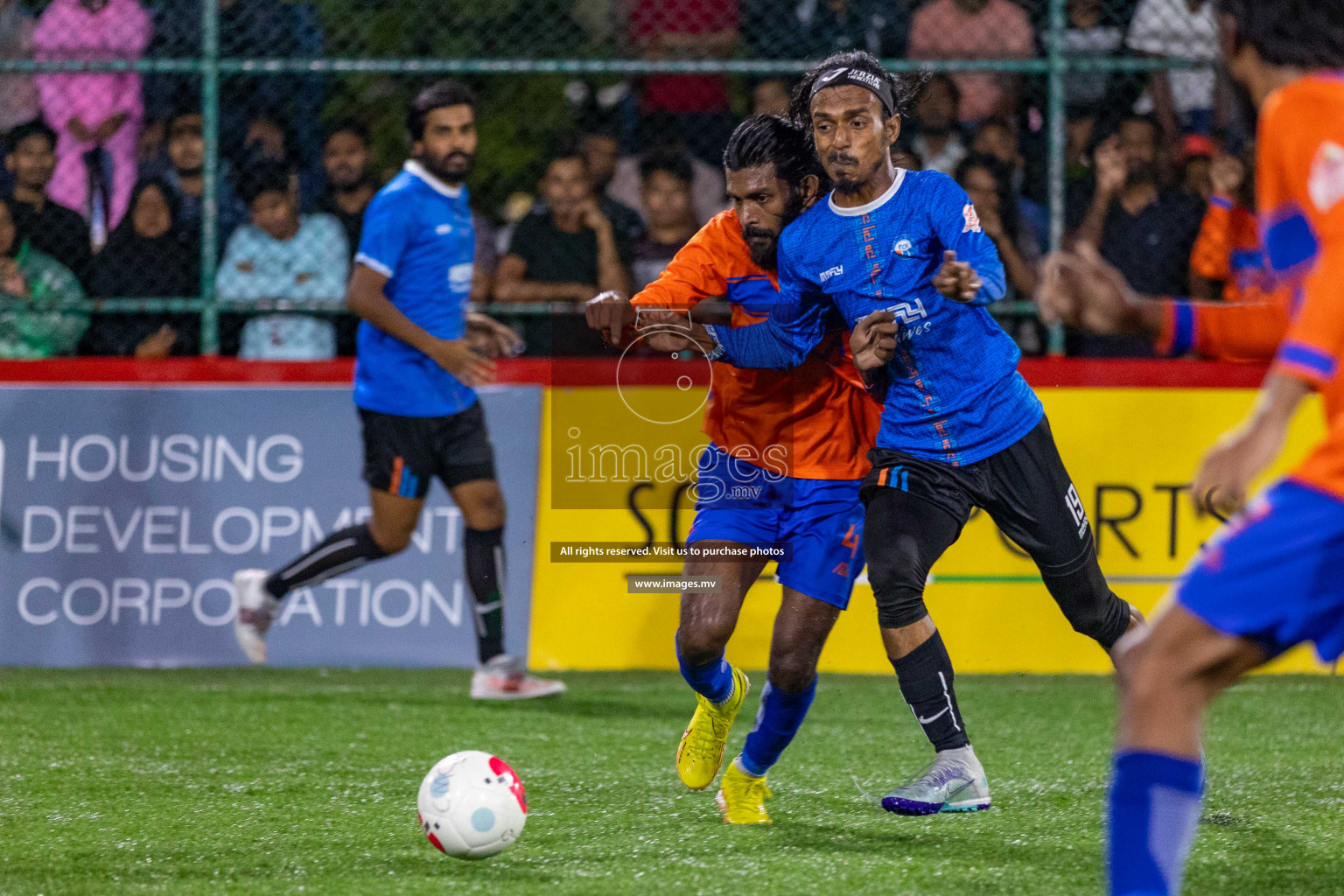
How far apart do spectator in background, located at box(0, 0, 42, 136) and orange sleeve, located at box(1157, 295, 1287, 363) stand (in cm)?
646

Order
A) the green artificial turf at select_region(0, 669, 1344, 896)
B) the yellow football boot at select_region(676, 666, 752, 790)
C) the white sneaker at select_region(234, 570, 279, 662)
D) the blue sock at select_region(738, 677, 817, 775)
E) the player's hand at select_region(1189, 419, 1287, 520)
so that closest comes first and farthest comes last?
1. the player's hand at select_region(1189, 419, 1287, 520)
2. the green artificial turf at select_region(0, 669, 1344, 896)
3. the blue sock at select_region(738, 677, 817, 775)
4. the yellow football boot at select_region(676, 666, 752, 790)
5. the white sneaker at select_region(234, 570, 279, 662)

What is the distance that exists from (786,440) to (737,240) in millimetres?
598

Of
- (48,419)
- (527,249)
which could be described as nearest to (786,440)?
(527,249)

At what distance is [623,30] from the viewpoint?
8039 mm

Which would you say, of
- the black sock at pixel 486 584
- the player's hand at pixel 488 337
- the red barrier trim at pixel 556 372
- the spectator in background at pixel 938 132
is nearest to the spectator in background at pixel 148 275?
the red barrier trim at pixel 556 372

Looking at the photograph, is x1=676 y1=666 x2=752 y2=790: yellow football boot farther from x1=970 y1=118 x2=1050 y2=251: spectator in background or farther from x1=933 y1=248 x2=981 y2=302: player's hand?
x1=970 y1=118 x2=1050 y2=251: spectator in background

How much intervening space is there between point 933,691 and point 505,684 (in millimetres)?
2640

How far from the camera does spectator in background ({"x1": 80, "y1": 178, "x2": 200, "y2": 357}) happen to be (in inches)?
301

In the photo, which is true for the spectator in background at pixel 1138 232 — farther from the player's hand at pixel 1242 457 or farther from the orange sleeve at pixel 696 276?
the player's hand at pixel 1242 457

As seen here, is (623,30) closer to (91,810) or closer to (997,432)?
(997,432)

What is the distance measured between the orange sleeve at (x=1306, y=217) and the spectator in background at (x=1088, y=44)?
5162 millimetres

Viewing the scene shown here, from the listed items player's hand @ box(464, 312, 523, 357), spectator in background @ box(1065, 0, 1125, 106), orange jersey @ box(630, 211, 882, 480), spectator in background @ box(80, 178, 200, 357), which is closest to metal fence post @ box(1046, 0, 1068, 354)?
spectator in background @ box(1065, 0, 1125, 106)

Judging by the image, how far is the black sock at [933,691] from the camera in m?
4.23

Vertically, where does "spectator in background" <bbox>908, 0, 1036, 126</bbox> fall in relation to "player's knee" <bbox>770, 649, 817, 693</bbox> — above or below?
above
